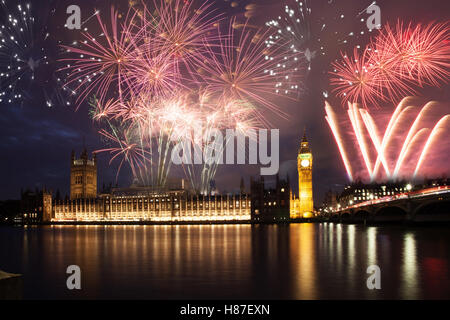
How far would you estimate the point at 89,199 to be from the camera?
170 m

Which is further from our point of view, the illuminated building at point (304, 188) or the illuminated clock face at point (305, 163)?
the illuminated clock face at point (305, 163)

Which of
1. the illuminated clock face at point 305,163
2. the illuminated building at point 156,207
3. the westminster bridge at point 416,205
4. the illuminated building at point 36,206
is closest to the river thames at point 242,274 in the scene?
the westminster bridge at point 416,205

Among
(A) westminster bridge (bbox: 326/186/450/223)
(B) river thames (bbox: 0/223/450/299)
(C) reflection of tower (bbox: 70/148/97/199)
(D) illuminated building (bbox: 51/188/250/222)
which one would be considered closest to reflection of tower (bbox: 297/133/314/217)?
(A) westminster bridge (bbox: 326/186/450/223)

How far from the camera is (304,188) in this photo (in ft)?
492

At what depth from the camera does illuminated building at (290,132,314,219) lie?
476 feet

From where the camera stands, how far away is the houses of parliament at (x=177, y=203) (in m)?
138

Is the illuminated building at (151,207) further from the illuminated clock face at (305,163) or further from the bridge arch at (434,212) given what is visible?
the bridge arch at (434,212)

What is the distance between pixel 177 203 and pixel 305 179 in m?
47.7

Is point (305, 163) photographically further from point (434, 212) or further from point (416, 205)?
point (416, 205)

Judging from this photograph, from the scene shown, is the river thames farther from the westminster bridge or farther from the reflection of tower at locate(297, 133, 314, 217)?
the reflection of tower at locate(297, 133, 314, 217)

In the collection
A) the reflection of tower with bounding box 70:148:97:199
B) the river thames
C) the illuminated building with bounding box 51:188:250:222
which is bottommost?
the illuminated building with bounding box 51:188:250:222
